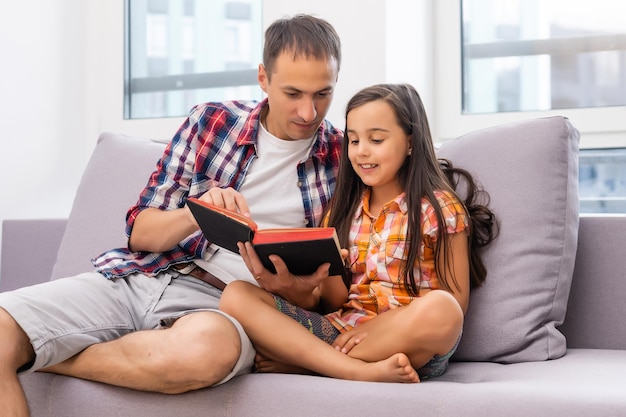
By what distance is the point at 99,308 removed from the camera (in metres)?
1.64

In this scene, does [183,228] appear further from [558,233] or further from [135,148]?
[558,233]

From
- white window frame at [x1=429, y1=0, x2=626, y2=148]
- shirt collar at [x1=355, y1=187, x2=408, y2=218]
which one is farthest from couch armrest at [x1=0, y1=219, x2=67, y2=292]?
white window frame at [x1=429, y1=0, x2=626, y2=148]

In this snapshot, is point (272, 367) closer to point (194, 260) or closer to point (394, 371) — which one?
point (394, 371)

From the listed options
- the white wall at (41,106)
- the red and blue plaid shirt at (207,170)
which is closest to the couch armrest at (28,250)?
the white wall at (41,106)

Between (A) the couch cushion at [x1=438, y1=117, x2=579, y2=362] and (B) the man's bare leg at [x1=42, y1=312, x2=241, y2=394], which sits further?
(A) the couch cushion at [x1=438, y1=117, x2=579, y2=362]

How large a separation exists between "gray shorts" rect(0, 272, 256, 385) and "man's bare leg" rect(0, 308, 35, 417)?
0.02 m

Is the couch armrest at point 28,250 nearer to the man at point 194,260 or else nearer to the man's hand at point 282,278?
the man at point 194,260

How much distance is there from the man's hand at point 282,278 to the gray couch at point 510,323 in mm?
209

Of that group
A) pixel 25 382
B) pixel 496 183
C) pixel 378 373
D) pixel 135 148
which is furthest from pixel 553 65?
pixel 25 382

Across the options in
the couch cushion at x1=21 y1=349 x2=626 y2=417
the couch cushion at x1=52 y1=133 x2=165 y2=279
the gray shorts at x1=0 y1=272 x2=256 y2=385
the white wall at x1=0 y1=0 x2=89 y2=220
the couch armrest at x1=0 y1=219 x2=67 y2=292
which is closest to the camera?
the couch cushion at x1=21 y1=349 x2=626 y2=417

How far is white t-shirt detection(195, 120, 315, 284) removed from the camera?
178cm

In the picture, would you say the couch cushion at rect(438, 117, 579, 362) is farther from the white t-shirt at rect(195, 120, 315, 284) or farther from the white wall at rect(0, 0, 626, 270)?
the white wall at rect(0, 0, 626, 270)

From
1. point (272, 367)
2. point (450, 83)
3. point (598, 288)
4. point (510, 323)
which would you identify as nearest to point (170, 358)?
point (272, 367)

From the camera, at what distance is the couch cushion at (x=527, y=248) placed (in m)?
1.64
